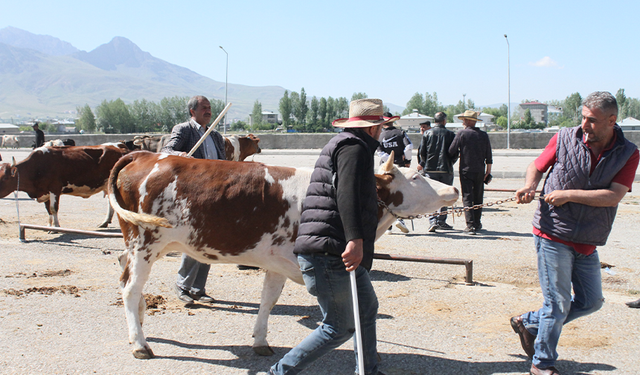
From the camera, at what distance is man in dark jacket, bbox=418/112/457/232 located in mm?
10555

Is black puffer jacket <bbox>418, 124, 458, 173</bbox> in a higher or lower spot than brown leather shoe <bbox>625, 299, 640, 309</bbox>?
higher

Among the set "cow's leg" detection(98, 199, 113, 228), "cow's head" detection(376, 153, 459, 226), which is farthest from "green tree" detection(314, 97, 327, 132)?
"cow's head" detection(376, 153, 459, 226)

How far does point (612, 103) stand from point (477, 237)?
244 inches

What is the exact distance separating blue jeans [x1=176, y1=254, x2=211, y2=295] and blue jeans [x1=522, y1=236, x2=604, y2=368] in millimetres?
3625

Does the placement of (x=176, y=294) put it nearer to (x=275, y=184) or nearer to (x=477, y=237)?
(x=275, y=184)

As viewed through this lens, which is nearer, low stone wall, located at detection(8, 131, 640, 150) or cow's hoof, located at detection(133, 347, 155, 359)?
cow's hoof, located at detection(133, 347, 155, 359)

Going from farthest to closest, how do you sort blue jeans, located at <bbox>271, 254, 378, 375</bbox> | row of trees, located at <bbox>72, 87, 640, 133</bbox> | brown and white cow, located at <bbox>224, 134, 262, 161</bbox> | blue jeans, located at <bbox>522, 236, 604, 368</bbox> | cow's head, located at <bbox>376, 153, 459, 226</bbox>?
row of trees, located at <bbox>72, 87, 640, 133</bbox>
brown and white cow, located at <bbox>224, 134, 262, 161</bbox>
cow's head, located at <bbox>376, 153, 459, 226</bbox>
blue jeans, located at <bbox>522, 236, 604, 368</bbox>
blue jeans, located at <bbox>271, 254, 378, 375</bbox>

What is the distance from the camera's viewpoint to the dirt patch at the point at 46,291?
612 cm

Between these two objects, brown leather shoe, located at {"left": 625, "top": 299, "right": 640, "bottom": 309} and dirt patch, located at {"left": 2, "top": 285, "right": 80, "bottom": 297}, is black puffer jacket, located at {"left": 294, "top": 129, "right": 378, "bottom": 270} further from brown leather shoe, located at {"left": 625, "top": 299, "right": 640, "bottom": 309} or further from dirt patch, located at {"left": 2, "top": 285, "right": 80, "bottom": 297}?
dirt patch, located at {"left": 2, "top": 285, "right": 80, "bottom": 297}

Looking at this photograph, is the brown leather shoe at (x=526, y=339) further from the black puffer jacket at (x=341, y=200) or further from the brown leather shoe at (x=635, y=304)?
the brown leather shoe at (x=635, y=304)

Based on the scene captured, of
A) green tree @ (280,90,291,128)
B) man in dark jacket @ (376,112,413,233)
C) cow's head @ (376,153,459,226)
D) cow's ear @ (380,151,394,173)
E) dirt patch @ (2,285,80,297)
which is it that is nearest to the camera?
cow's ear @ (380,151,394,173)

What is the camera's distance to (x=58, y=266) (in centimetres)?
752

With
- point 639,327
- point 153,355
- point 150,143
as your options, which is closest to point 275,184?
point 153,355

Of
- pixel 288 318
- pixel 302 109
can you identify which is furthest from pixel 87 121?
pixel 288 318
